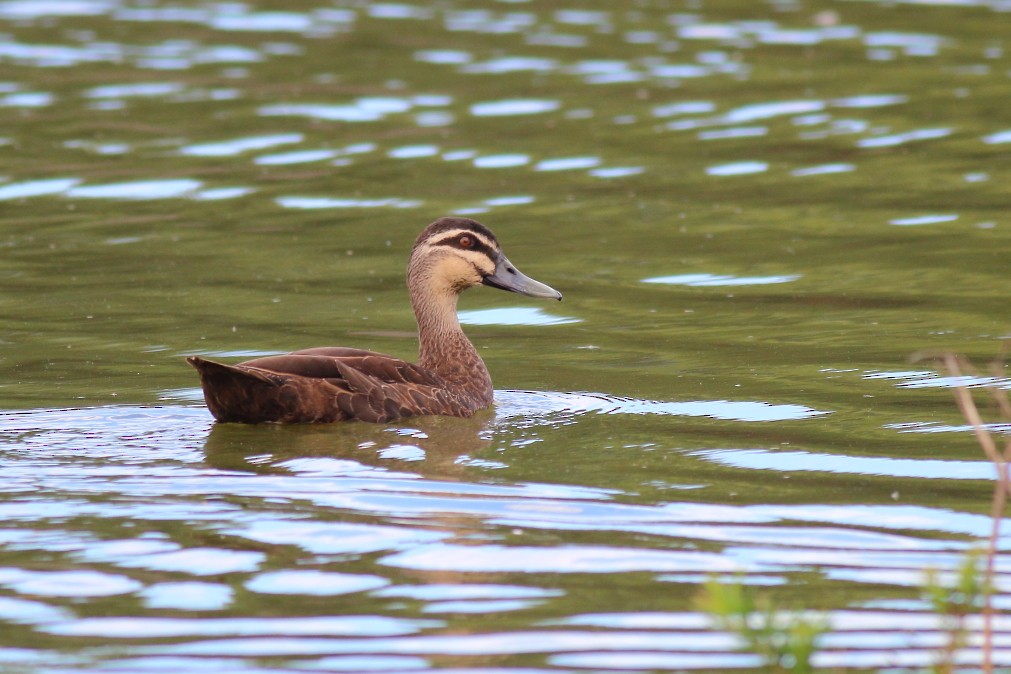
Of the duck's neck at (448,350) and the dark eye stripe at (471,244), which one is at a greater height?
the dark eye stripe at (471,244)

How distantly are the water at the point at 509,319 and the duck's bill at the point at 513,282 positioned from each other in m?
0.59

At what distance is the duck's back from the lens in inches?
403

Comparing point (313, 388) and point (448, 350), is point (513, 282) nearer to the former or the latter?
point (448, 350)

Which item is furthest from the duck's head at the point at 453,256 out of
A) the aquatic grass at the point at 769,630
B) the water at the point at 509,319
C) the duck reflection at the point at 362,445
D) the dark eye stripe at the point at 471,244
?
the aquatic grass at the point at 769,630

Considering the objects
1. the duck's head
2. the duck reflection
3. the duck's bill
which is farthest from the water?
the duck's head

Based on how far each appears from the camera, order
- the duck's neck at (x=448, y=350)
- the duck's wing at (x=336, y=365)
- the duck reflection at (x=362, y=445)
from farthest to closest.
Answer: the duck's neck at (x=448, y=350) → the duck's wing at (x=336, y=365) → the duck reflection at (x=362, y=445)

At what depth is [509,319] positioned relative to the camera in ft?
47.8

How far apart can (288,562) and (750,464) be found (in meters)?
2.99

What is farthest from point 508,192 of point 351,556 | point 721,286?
point 351,556

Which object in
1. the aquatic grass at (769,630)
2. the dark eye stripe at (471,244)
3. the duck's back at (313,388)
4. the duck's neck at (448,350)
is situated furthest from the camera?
the dark eye stripe at (471,244)

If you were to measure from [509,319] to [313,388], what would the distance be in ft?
14.2

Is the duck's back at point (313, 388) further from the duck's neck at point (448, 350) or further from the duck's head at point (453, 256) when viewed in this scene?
the duck's head at point (453, 256)

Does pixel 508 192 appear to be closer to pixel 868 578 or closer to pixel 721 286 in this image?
pixel 721 286

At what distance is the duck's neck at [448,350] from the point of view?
37.8ft
